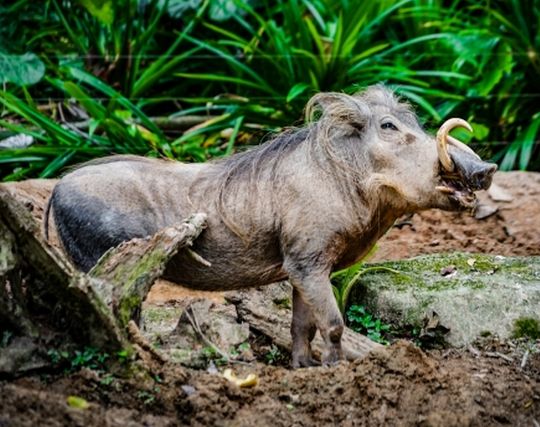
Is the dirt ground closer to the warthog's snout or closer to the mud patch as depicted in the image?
the mud patch

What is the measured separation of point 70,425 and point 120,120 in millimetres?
4864

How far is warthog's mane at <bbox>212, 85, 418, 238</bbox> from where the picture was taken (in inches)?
180

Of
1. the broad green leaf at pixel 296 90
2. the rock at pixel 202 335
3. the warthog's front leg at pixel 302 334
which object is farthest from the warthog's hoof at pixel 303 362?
the broad green leaf at pixel 296 90

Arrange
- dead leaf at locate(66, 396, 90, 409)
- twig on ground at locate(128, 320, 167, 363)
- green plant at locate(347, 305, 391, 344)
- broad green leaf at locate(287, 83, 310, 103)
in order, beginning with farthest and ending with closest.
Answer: broad green leaf at locate(287, 83, 310, 103), green plant at locate(347, 305, 391, 344), twig on ground at locate(128, 320, 167, 363), dead leaf at locate(66, 396, 90, 409)

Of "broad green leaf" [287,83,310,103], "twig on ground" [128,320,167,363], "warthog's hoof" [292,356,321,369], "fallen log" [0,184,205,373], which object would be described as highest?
"fallen log" [0,184,205,373]

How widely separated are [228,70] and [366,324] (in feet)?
14.6

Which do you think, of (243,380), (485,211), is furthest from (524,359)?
(485,211)

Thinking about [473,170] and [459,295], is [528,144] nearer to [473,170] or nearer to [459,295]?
[459,295]

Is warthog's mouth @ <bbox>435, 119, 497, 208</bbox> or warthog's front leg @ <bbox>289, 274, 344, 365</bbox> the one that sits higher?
warthog's mouth @ <bbox>435, 119, 497, 208</bbox>

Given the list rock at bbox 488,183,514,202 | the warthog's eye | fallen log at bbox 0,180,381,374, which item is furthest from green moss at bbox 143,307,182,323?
rock at bbox 488,183,514,202

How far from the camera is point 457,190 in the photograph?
14.5 ft

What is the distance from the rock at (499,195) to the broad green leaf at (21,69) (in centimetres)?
355

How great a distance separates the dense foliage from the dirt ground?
3541 millimetres

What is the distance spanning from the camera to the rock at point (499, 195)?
730 centimetres
